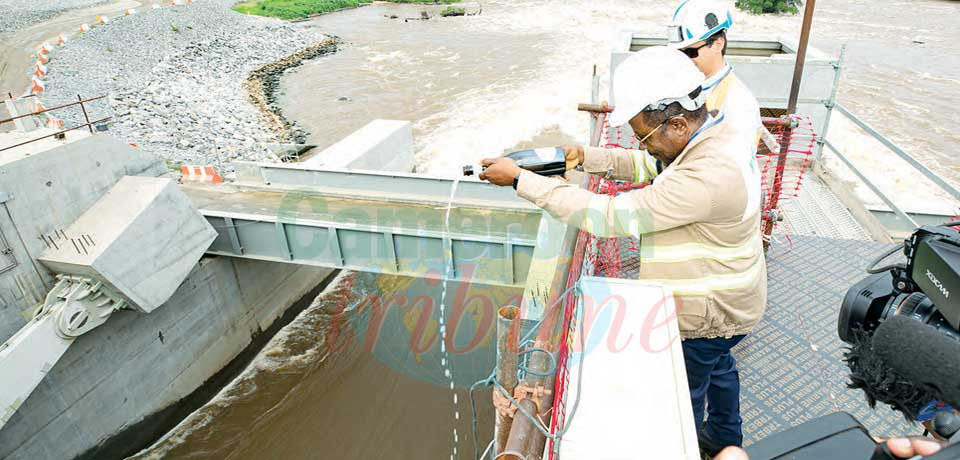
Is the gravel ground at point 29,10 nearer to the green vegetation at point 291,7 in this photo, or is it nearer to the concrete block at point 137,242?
the green vegetation at point 291,7

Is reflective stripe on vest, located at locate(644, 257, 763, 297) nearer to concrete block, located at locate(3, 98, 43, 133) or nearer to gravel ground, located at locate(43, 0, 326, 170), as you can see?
concrete block, located at locate(3, 98, 43, 133)

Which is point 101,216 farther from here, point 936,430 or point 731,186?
point 936,430

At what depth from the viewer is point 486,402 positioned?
34.7ft

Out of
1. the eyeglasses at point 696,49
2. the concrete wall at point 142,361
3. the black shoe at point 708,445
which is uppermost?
the eyeglasses at point 696,49

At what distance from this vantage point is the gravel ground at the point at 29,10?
3419 centimetres

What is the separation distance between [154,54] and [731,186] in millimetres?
31796

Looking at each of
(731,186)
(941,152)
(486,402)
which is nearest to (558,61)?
(941,152)

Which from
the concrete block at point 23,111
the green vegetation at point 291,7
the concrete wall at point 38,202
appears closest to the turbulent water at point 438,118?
the green vegetation at point 291,7

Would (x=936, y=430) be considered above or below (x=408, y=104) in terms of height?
above

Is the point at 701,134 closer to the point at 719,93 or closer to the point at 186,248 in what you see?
the point at 719,93

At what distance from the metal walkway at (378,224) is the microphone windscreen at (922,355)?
8.26 meters

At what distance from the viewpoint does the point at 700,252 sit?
2.51 m

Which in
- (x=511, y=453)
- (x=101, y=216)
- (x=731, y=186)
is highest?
(x=731, y=186)

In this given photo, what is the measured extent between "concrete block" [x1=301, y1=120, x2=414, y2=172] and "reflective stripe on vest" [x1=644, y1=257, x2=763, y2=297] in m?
11.4
